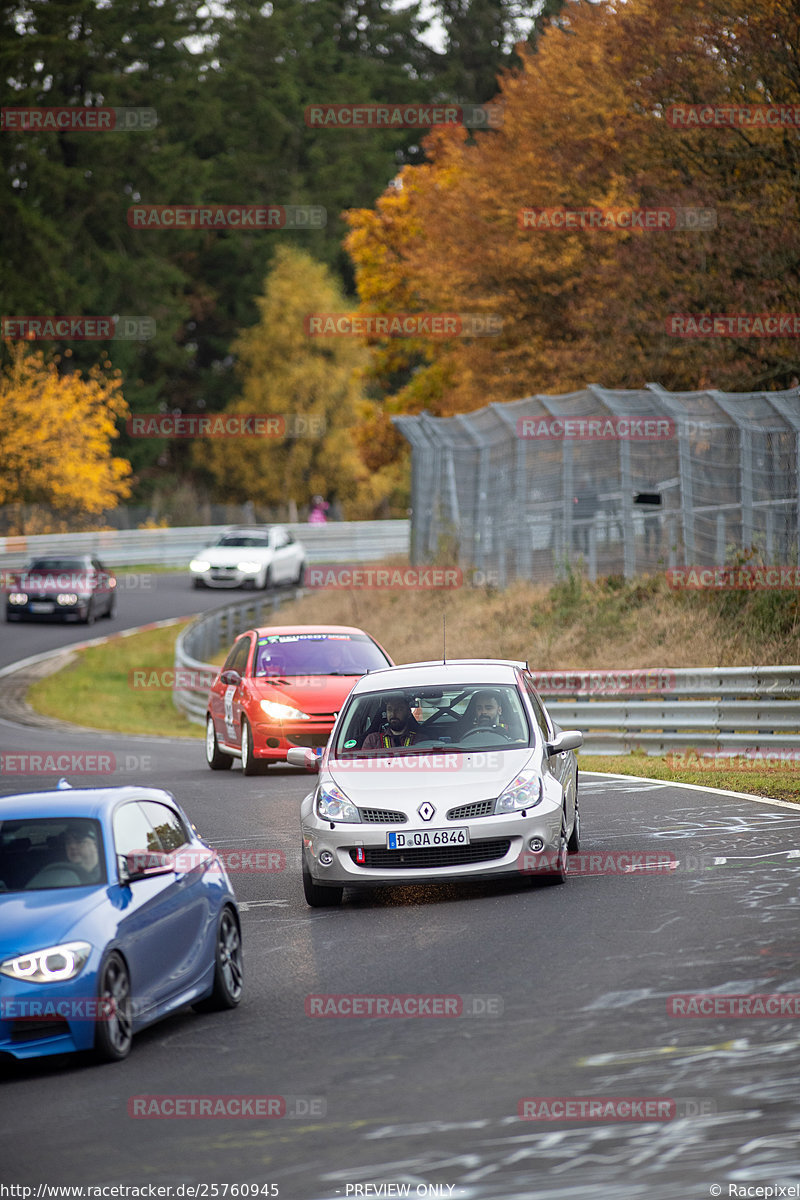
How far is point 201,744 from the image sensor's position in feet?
86.5

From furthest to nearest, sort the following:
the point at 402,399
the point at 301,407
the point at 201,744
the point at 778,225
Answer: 1. the point at 301,407
2. the point at 402,399
3. the point at 778,225
4. the point at 201,744

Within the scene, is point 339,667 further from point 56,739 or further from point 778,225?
point 778,225

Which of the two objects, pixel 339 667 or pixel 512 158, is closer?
pixel 339 667

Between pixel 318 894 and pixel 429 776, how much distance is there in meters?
1.03

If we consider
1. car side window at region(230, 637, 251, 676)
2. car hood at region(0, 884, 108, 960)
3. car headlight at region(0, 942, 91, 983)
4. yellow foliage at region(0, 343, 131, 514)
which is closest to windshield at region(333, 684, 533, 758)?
car hood at region(0, 884, 108, 960)

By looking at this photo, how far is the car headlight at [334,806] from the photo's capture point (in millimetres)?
11344

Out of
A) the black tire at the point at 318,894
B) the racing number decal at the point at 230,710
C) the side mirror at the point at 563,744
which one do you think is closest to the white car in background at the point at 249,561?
the racing number decal at the point at 230,710

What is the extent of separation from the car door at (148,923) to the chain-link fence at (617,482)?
15.8 metres

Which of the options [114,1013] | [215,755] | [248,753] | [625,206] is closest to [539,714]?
[114,1013]

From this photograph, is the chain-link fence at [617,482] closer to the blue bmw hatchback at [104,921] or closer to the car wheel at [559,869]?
the car wheel at [559,869]

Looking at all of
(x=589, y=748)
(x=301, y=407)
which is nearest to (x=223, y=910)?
(x=589, y=748)

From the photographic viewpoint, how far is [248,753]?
2019cm

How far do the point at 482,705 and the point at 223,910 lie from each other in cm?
388

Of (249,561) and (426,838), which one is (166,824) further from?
(249,561)
